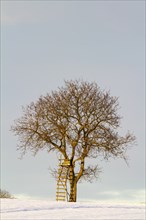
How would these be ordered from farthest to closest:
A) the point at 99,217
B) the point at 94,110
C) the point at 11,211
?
the point at 94,110, the point at 11,211, the point at 99,217

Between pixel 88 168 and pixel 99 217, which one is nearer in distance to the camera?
pixel 99 217

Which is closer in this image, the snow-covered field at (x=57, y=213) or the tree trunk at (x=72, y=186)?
the snow-covered field at (x=57, y=213)

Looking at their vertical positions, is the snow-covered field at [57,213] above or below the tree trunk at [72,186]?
above

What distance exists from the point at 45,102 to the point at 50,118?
1735 mm

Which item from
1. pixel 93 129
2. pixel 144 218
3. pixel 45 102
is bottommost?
pixel 144 218

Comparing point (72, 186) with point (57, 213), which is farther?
point (72, 186)

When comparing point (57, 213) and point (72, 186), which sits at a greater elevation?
point (57, 213)

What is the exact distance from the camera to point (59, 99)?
33.2m

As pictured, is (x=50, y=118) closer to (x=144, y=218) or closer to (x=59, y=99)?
(x=59, y=99)

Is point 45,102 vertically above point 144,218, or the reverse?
point 45,102

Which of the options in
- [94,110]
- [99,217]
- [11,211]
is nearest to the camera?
[99,217]

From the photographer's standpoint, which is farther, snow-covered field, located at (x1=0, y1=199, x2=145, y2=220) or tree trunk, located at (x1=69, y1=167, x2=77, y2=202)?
tree trunk, located at (x1=69, y1=167, x2=77, y2=202)

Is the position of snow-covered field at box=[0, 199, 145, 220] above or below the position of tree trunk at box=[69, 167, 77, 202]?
above

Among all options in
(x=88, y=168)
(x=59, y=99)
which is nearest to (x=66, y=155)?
(x=88, y=168)
